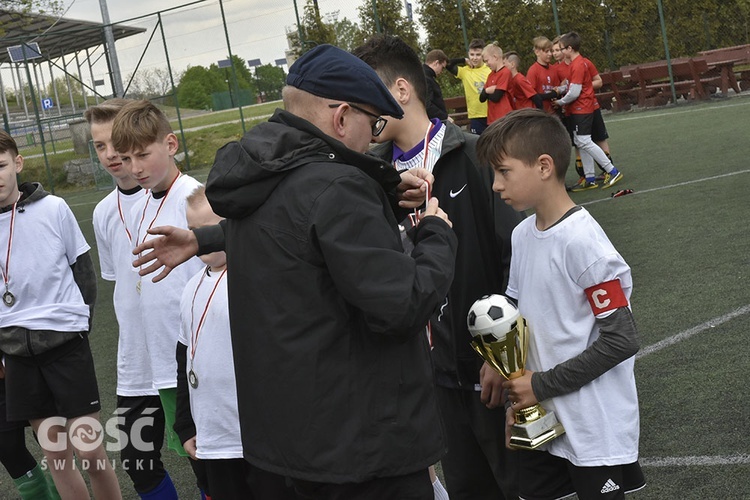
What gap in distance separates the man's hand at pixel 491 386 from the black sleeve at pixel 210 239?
39.6 inches

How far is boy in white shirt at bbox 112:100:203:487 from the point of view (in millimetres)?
4004

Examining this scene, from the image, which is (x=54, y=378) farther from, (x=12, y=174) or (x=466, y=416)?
(x=466, y=416)

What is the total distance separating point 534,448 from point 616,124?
1743cm

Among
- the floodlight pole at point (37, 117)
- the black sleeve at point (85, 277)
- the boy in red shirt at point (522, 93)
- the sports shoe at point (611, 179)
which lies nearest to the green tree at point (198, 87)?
the floodlight pole at point (37, 117)

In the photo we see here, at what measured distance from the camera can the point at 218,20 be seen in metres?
24.4

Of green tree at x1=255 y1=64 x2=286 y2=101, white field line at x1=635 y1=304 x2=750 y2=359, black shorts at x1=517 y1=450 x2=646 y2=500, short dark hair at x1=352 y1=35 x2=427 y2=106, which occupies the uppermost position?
green tree at x1=255 y1=64 x2=286 y2=101

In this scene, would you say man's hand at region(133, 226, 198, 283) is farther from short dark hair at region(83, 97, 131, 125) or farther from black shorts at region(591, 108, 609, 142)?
black shorts at region(591, 108, 609, 142)

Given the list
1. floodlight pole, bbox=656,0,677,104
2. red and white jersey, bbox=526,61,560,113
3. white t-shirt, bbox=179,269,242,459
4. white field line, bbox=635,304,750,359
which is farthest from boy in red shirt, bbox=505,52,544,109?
white t-shirt, bbox=179,269,242,459

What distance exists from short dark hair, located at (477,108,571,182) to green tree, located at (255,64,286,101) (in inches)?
857

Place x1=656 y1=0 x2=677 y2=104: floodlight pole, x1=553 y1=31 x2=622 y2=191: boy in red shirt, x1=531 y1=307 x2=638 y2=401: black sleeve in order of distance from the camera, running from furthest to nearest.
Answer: x1=656 y1=0 x2=677 y2=104: floodlight pole → x1=553 y1=31 x2=622 y2=191: boy in red shirt → x1=531 y1=307 x2=638 y2=401: black sleeve

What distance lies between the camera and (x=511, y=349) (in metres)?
2.89

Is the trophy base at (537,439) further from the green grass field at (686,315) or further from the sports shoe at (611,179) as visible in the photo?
the sports shoe at (611,179)

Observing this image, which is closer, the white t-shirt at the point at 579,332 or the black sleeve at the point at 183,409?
the white t-shirt at the point at 579,332

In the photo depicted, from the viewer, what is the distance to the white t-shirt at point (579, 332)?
2799mm
